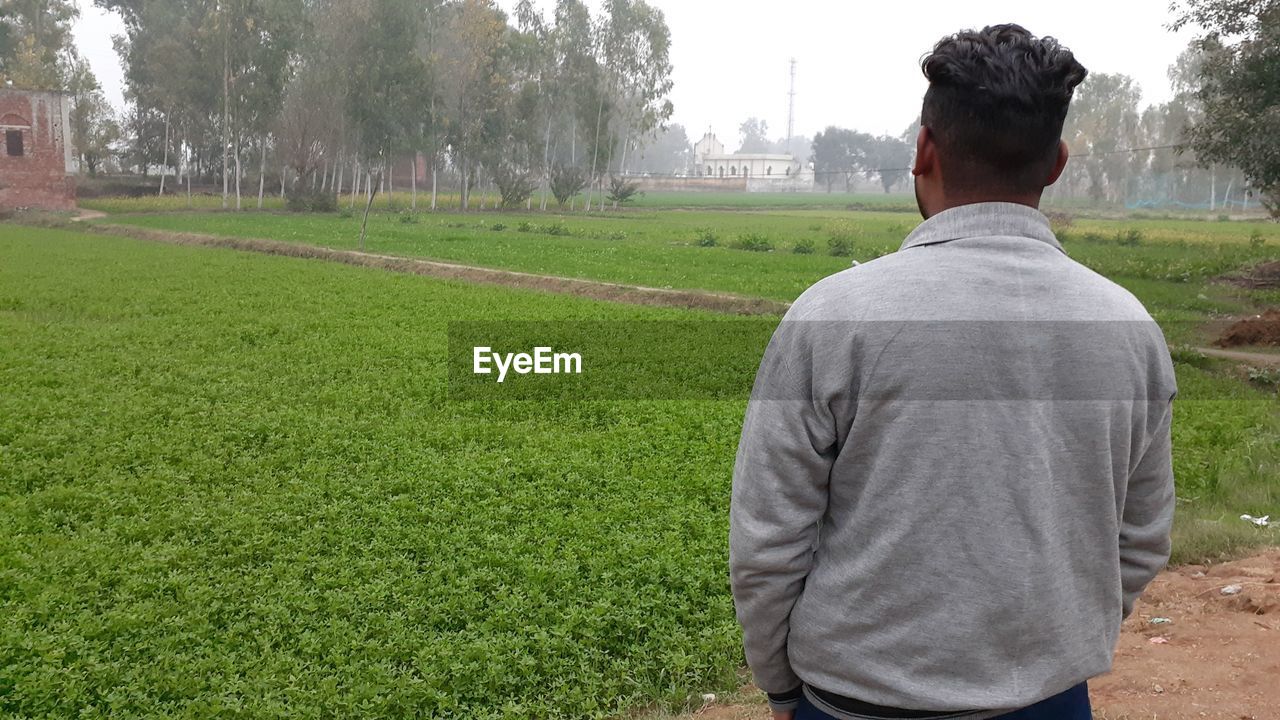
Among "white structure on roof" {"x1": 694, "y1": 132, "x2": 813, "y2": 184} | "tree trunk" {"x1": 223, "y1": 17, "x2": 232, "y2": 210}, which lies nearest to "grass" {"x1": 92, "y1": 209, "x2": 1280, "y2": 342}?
"tree trunk" {"x1": 223, "y1": 17, "x2": 232, "y2": 210}

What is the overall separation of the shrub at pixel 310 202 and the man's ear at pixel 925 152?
45.0 meters

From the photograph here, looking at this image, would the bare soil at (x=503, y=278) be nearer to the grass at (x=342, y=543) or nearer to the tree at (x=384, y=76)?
the grass at (x=342, y=543)

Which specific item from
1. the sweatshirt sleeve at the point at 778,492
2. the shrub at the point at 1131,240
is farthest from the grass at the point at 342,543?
the shrub at the point at 1131,240

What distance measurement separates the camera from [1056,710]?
1662 millimetres

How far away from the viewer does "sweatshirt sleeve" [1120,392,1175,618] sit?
5.83 feet

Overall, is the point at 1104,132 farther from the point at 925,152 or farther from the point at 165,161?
the point at 925,152

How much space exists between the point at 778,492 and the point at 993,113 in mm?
656

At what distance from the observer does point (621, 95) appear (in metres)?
58.8

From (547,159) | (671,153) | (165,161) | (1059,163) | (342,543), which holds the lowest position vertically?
(342,543)

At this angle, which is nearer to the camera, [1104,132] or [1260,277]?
[1260,277]

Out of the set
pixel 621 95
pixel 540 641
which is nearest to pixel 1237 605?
pixel 540 641

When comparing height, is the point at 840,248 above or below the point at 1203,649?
above

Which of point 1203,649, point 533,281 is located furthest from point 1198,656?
point 533,281

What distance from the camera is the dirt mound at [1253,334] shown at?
528 inches
